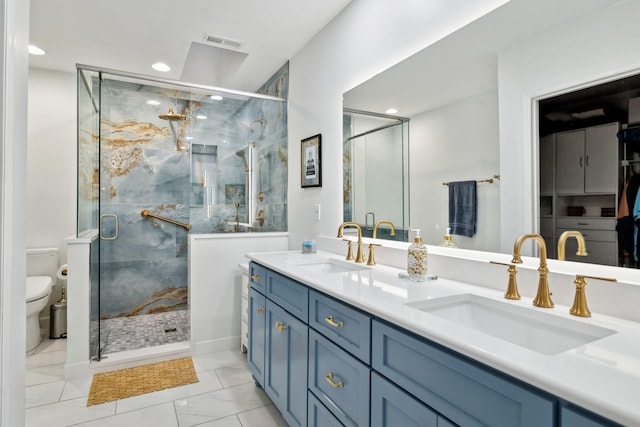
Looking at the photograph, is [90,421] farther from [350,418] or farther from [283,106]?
[283,106]

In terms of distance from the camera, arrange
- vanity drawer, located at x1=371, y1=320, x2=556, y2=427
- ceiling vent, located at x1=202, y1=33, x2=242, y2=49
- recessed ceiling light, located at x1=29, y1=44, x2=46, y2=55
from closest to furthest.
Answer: vanity drawer, located at x1=371, y1=320, x2=556, y2=427, ceiling vent, located at x1=202, y1=33, x2=242, y2=49, recessed ceiling light, located at x1=29, y1=44, x2=46, y2=55

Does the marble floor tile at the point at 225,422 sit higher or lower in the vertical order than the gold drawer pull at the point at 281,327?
lower

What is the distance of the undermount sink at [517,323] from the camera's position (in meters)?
0.94

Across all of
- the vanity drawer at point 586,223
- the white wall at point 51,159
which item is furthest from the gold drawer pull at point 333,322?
the white wall at point 51,159

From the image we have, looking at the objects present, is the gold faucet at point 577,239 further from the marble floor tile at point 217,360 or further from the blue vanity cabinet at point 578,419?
the marble floor tile at point 217,360

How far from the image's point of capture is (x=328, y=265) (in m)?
2.15

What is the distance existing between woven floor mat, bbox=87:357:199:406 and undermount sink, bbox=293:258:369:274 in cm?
114

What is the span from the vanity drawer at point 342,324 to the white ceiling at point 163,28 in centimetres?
198

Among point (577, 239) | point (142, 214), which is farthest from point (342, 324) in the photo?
point (142, 214)

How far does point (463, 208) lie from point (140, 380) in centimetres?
231

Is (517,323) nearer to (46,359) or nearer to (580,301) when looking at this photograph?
(580,301)

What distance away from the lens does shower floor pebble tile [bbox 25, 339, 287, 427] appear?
189 cm

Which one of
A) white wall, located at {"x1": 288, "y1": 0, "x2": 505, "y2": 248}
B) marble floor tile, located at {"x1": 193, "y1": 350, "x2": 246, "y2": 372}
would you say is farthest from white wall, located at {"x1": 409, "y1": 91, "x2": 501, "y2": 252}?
marble floor tile, located at {"x1": 193, "y1": 350, "x2": 246, "y2": 372}

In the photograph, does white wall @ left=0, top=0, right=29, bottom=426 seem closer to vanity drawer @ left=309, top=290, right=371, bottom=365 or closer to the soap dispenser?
vanity drawer @ left=309, top=290, right=371, bottom=365
